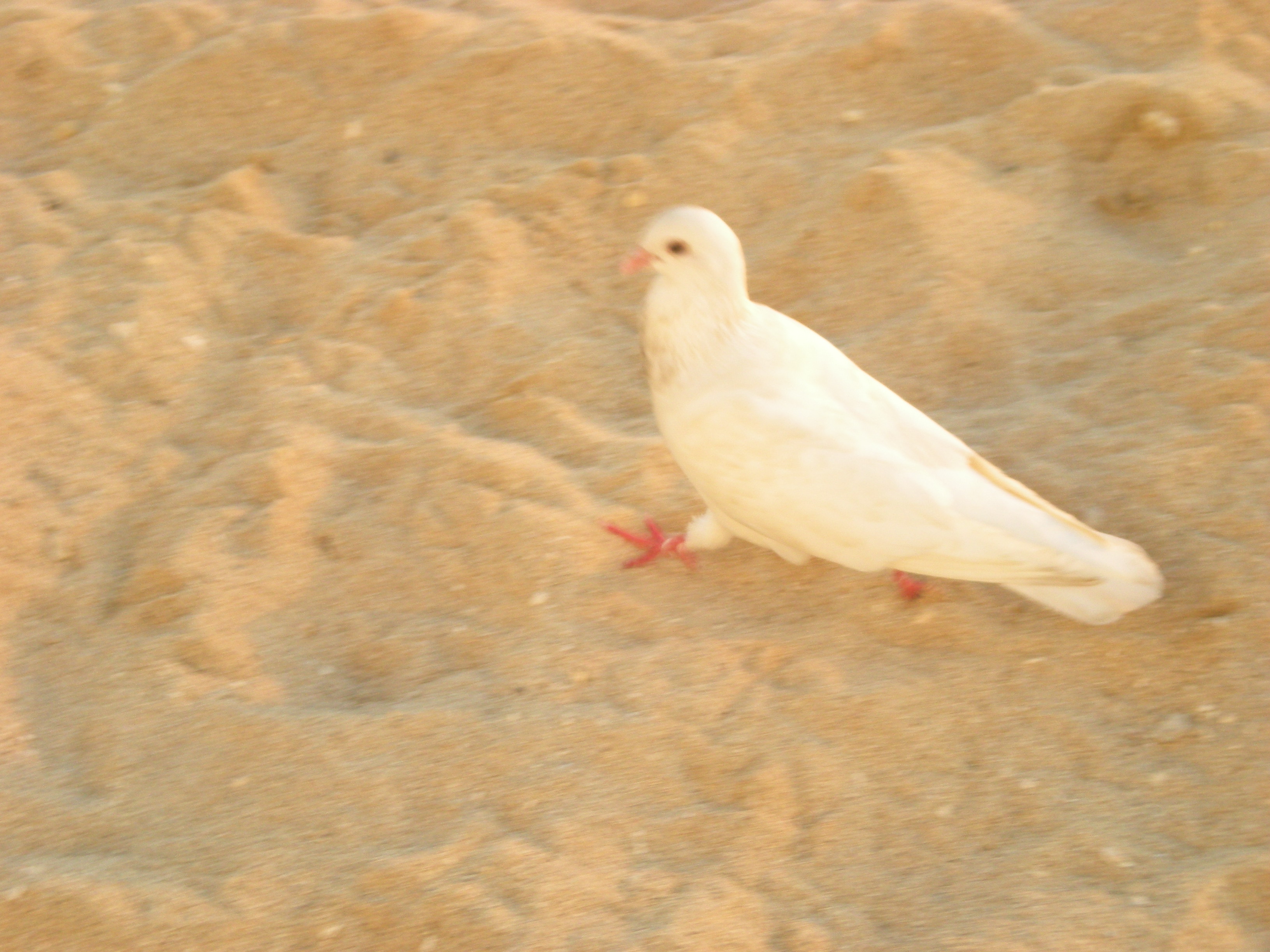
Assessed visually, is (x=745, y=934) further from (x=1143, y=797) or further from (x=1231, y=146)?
(x=1231, y=146)

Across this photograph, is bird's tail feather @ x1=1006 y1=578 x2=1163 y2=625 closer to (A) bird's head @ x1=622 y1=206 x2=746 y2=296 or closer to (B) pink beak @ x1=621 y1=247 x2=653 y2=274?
(A) bird's head @ x1=622 y1=206 x2=746 y2=296

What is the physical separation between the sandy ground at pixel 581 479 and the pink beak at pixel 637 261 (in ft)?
1.83

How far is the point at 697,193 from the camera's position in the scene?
363cm

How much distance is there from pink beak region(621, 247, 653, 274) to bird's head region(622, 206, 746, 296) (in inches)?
0.5

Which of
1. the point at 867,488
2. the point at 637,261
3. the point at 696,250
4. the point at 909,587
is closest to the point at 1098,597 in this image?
the point at 909,587

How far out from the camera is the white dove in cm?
231

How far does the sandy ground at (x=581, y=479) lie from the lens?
6.68 feet

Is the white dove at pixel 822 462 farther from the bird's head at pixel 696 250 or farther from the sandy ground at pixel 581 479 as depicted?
the sandy ground at pixel 581 479

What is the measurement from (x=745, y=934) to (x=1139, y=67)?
317cm

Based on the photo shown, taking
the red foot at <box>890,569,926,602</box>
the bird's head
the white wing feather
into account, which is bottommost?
the red foot at <box>890,569,926,602</box>

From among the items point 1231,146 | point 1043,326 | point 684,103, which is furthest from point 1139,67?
point 684,103

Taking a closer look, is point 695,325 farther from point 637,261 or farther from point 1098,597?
point 1098,597

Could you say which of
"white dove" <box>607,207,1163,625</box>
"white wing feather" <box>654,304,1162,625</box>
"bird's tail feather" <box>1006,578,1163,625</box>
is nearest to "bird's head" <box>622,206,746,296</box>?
Answer: "white dove" <box>607,207,1163,625</box>

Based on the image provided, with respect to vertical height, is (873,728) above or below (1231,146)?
below
